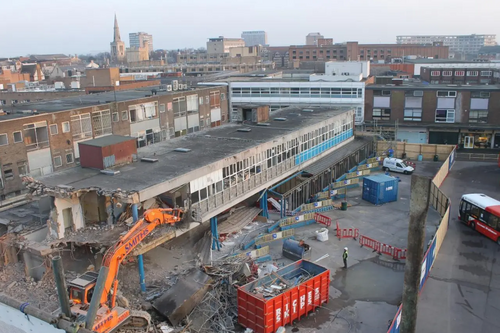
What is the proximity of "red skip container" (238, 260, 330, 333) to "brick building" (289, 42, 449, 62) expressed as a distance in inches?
4260

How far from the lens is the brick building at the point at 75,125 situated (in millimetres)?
29047

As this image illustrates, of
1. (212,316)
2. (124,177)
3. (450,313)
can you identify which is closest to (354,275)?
(450,313)

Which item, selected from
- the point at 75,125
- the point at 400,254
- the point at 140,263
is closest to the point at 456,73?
the point at 400,254

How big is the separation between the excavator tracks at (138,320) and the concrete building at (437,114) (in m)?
39.8

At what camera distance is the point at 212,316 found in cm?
1797

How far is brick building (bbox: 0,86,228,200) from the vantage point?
29047 millimetres

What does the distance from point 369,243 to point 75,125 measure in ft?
72.6

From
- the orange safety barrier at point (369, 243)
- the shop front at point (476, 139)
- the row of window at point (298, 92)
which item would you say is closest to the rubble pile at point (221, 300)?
the orange safety barrier at point (369, 243)

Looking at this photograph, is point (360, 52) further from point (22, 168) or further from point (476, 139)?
point (22, 168)

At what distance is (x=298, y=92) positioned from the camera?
180 feet

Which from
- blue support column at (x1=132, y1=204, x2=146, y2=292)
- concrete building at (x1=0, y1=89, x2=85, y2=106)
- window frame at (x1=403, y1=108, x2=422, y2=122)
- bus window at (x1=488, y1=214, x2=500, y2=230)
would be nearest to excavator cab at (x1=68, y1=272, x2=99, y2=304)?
blue support column at (x1=132, y1=204, x2=146, y2=292)

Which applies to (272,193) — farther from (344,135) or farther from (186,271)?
(344,135)

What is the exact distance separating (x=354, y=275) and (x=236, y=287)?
6191mm

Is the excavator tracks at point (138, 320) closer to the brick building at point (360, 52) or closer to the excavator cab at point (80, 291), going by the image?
the excavator cab at point (80, 291)
